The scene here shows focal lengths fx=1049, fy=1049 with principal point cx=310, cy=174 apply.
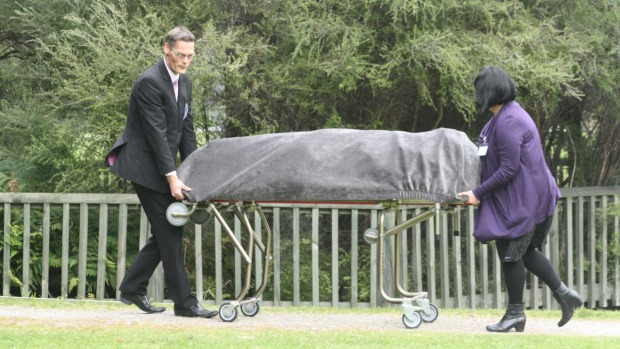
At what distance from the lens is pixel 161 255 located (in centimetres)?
761

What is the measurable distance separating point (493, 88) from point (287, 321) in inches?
92.3

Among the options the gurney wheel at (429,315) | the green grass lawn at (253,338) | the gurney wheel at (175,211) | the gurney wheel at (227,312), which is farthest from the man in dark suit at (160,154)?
the gurney wheel at (429,315)

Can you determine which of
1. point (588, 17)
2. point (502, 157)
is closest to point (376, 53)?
point (588, 17)

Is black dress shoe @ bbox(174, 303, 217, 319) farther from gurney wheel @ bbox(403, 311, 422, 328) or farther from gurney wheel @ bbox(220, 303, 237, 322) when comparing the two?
gurney wheel @ bbox(403, 311, 422, 328)

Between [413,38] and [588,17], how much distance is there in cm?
212

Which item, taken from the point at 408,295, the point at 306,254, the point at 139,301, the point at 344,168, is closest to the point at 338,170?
the point at 344,168

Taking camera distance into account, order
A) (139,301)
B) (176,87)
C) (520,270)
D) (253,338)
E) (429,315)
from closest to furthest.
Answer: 1. (253,338)
2. (520,270)
3. (176,87)
4. (429,315)
5. (139,301)

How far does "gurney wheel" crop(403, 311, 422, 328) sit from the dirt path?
5cm

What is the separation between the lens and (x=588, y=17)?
36.5ft

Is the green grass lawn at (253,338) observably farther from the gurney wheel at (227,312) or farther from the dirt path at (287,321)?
the gurney wheel at (227,312)

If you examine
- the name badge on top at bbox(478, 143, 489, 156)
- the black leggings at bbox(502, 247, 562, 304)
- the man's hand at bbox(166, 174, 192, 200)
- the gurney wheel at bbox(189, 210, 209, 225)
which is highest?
the name badge on top at bbox(478, 143, 489, 156)

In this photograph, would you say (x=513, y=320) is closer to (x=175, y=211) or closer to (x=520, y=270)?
(x=520, y=270)

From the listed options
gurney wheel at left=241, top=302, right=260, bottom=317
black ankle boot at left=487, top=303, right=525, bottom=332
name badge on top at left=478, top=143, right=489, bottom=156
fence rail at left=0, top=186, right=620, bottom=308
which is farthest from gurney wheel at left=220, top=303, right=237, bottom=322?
fence rail at left=0, top=186, right=620, bottom=308

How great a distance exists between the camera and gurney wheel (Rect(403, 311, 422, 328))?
725 centimetres
